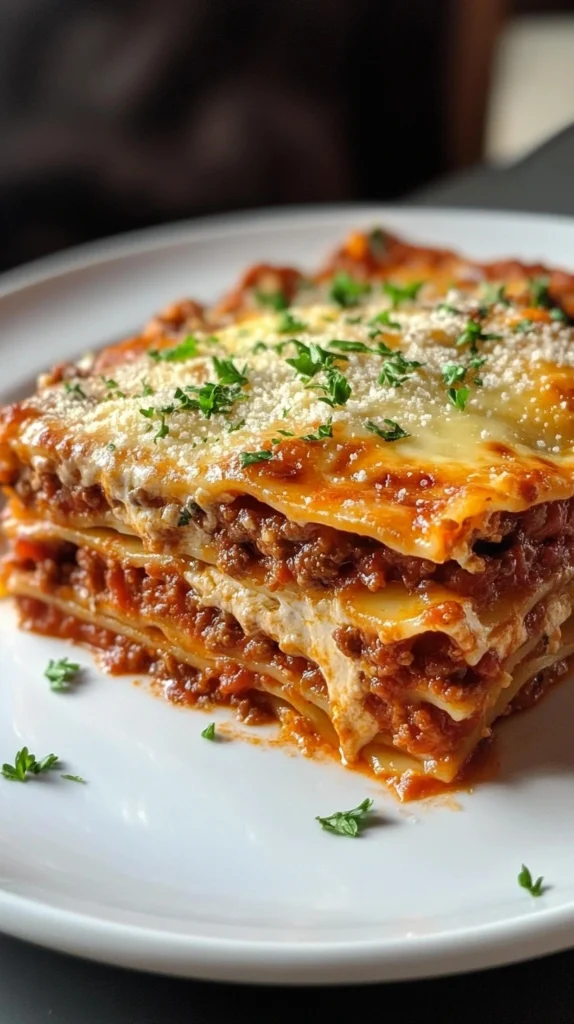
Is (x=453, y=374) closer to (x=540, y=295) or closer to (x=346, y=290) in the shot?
(x=540, y=295)

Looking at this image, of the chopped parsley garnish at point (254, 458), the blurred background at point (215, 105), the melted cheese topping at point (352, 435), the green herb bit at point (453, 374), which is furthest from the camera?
the blurred background at point (215, 105)

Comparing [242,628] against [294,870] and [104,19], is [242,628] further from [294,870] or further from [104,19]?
[104,19]

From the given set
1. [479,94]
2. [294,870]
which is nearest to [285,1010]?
[294,870]

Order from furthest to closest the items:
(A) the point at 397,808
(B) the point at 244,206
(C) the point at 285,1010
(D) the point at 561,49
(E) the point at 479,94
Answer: (D) the point at 561,49, (E) the point at 479,94, (B) the point at 244,206, (A) the point at 397,808, (C) the point at 285,1010

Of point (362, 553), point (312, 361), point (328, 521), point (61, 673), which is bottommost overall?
point (61, 673)

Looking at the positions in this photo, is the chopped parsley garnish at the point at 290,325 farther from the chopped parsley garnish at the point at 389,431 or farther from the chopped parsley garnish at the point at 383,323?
the chopped parsley garnish at the point at 389,431

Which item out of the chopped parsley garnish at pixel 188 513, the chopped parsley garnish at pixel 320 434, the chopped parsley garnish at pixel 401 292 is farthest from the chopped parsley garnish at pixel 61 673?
the chopped parsley garnish at pixel 401 292

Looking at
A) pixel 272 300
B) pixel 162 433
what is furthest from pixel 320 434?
pixel 272 300
